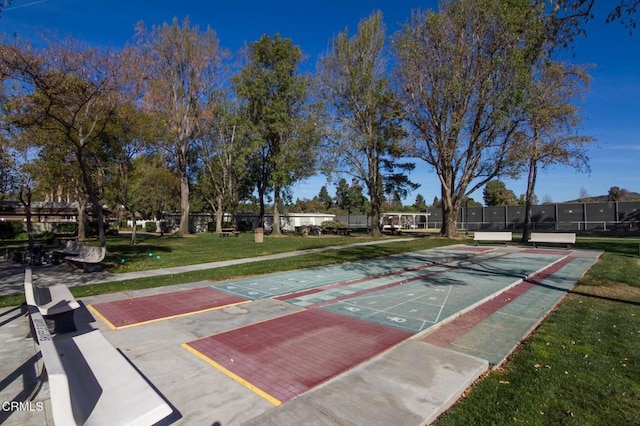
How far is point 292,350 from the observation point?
533 cm

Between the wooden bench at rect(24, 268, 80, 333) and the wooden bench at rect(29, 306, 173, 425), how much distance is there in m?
1.72

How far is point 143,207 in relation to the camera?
182 feet

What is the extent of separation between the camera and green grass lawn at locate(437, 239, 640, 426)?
11.8ft

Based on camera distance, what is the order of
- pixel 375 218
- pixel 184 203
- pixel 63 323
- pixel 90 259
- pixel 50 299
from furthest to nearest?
pixel 184 203 → pixel 375 218 → pixel 90 259 → pixel 50 299 → pixel 63 323

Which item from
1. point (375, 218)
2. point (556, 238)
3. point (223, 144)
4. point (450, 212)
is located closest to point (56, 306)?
point (556, 238)

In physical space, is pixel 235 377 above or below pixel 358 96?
below

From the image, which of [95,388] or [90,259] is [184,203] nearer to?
[90,259]

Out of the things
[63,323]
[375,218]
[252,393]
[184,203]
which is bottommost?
[252,393]

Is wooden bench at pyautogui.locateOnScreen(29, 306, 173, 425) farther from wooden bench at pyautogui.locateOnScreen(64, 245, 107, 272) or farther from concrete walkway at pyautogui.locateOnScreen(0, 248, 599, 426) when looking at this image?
wooden bench at pyautogui.locateOnScreen(64, 245, 107, 272)

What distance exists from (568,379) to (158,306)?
732 cm

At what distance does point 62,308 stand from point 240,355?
275cm

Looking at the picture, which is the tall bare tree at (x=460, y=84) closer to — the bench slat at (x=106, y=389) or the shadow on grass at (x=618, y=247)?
the shadow on grass at (x=618, y=247)

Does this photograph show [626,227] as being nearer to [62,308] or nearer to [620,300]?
[620,300]

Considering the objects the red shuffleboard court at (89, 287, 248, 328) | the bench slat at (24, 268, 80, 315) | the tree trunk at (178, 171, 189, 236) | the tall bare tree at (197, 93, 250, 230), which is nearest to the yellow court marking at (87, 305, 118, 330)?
the red shuffleboard court at (89, 287, 248, 328)
